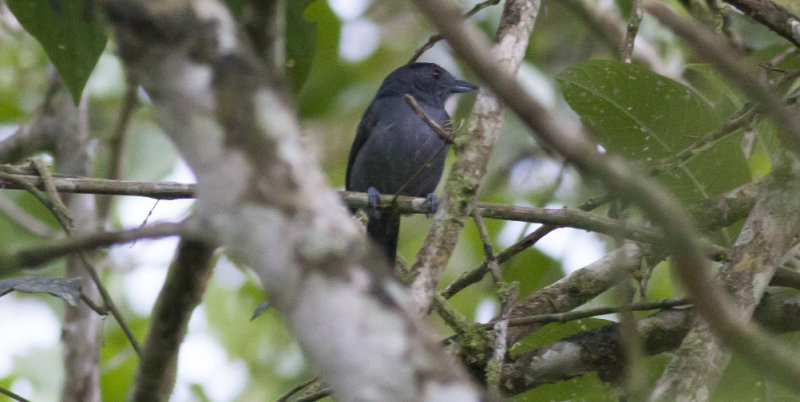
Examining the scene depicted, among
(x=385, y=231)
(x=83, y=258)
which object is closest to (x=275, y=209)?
(x=83, y=258)

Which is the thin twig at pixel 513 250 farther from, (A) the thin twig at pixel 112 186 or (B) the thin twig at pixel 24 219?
(B) the thin twig at pixel 24 219

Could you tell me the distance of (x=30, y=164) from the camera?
314cm

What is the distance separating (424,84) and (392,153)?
2.95ft

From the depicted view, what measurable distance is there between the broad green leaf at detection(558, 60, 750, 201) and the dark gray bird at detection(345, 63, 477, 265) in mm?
1768

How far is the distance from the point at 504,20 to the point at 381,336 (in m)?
1.97

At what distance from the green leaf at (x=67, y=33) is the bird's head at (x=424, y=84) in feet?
9.92

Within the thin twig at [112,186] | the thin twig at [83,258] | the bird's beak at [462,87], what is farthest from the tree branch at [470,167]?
the bird's beak at [462,87]

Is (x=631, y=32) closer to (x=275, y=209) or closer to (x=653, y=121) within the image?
(x=653, y=121)

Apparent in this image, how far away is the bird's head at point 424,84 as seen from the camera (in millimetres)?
5719

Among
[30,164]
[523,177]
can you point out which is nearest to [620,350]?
[30,164]

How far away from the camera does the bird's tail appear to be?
502cm

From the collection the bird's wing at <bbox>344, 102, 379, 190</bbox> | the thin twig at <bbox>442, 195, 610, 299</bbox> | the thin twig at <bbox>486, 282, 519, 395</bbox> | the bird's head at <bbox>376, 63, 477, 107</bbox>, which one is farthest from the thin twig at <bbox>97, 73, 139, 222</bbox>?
the thin twig at <bbox>486, 282, 519, 395</bbox>

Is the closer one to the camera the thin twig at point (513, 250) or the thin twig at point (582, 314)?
the thin twig at point (582, 314)

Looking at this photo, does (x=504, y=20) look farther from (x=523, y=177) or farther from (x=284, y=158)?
(x=523, y=177)
